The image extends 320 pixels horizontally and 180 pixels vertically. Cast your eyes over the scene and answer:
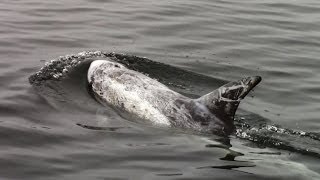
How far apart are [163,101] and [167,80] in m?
1.92

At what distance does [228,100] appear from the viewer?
8867 mm

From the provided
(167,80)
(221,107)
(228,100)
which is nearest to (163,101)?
(221,107)

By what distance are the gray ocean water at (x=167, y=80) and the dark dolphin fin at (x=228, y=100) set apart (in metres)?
A: 0.36

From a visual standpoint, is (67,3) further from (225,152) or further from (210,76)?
(225,152)

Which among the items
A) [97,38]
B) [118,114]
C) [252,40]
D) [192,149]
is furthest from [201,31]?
[192,149]

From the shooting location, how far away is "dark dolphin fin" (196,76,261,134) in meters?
8.73

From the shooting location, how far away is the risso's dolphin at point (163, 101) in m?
8.91

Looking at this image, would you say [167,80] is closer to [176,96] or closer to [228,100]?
[176,96]

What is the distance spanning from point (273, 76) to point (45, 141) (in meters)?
6.15

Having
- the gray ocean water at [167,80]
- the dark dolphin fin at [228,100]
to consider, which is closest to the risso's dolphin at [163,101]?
the dark dolphin fin at [228,100]

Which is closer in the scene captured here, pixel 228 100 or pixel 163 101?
pixel 228 100

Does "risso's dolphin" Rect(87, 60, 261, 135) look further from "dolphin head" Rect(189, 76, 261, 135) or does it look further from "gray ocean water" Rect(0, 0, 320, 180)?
"gray ocean water" Rect(0, 0, 320, 180)

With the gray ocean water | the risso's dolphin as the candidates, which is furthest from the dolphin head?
the gray ocean water

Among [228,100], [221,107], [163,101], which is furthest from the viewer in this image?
[163,101]
